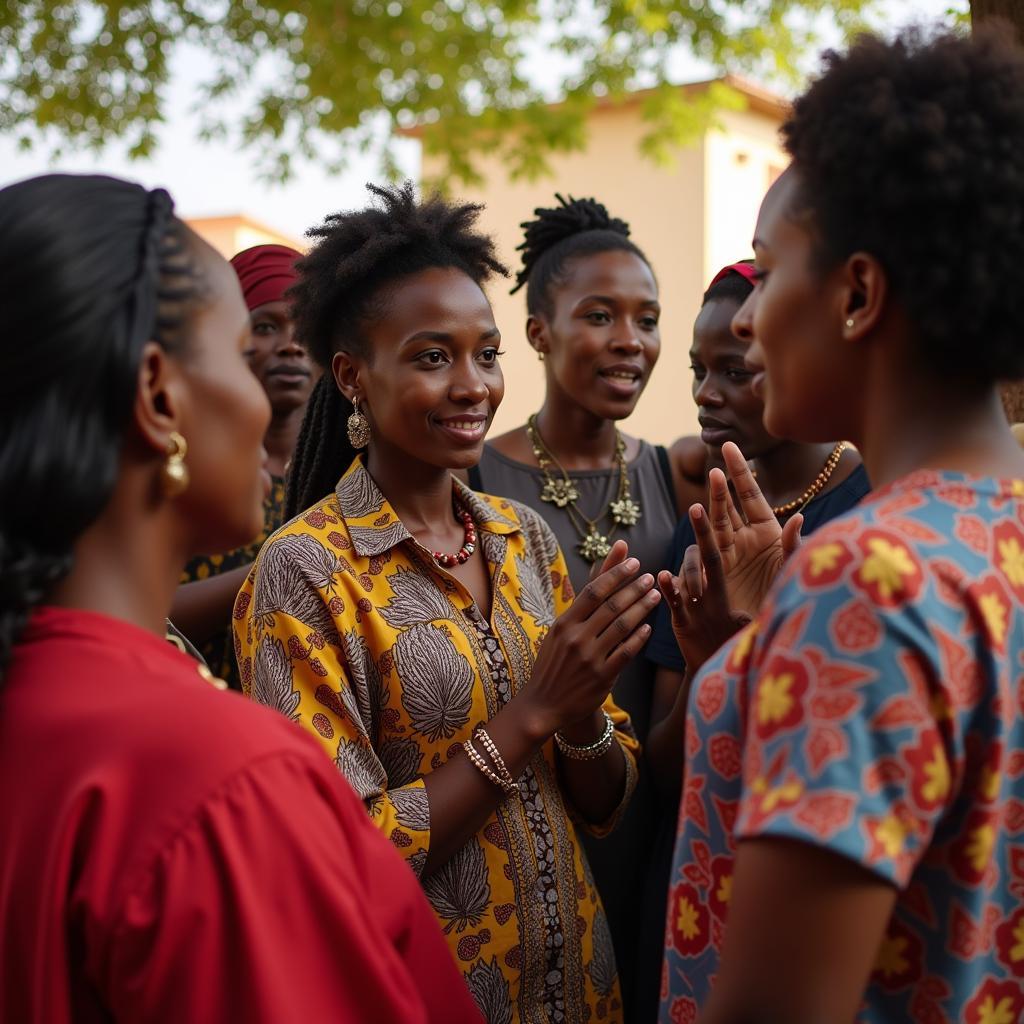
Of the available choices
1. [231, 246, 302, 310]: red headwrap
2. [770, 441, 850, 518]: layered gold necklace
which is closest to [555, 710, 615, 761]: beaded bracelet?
[770, 441, 850, 518]: layered gold necklace

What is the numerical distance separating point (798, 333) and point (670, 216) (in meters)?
13.4

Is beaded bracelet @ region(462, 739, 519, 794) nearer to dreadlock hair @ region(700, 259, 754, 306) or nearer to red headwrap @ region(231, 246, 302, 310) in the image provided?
dreadlock hair @ region(700, 259, 754, 306)

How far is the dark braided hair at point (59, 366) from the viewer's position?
1460 mm

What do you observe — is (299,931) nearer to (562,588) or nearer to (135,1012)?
(135,1012)

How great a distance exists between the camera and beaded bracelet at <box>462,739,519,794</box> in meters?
2.58

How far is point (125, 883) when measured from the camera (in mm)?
1322

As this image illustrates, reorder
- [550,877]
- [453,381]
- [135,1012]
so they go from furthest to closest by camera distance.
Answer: [453,381] < [550,877] < [135,1012]

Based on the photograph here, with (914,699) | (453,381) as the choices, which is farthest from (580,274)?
(914,699)

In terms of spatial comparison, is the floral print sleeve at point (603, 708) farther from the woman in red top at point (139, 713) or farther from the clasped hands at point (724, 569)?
the woman in red top at point (139, 713)

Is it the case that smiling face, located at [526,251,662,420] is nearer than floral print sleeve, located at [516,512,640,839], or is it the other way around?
floral print sleeve, located at [516,512,640,839]

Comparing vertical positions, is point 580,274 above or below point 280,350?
above

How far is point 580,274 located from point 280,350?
3.52 ft

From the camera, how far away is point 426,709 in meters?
2.62

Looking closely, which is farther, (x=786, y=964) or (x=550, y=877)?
(x=550, y=877)
